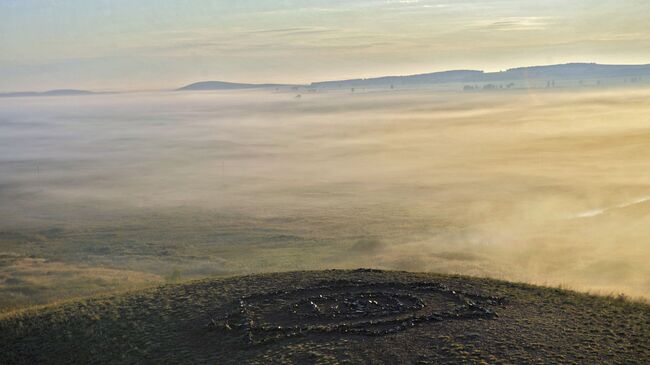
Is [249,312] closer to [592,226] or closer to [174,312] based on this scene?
[174,312]

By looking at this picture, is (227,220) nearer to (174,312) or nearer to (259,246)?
(259,246)

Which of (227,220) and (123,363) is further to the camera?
(227,220)

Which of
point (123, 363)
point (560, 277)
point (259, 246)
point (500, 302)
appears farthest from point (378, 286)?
point (259, 246)

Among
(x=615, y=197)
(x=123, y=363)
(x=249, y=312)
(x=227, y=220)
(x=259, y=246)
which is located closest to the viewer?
(x=123, y=363)

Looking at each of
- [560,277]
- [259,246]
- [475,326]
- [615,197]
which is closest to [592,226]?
[615,197]

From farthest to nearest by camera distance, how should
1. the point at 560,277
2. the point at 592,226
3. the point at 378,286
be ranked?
1. the point at 592,226
2. the point at 560,277
3. the point at 378,286

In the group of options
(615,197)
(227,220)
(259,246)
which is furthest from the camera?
(615,197)

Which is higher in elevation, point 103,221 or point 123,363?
point 123,363
